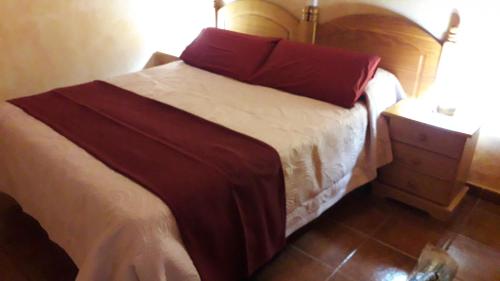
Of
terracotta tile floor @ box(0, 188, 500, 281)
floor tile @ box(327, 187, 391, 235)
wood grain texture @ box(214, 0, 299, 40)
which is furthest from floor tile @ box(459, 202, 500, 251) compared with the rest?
wood grain texture @ box(214, 0, 299, 40)

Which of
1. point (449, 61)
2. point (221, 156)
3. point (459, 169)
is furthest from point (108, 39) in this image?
point (459, 169)

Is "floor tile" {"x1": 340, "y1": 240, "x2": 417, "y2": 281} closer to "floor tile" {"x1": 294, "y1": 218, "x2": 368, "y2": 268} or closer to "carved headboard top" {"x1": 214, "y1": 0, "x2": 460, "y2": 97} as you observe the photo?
"floor tile" {"x1": 294, "y1": 218, "x2": 368, "y2": 268}

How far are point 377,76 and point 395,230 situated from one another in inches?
34.3

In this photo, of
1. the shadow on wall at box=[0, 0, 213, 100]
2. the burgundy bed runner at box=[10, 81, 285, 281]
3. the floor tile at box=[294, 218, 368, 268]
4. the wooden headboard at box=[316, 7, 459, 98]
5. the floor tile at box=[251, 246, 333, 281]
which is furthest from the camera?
the shadow on wall at box=[0, 0, 213, 100]

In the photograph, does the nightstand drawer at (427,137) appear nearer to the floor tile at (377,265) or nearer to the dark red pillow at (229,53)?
the floor tile at (377,265)

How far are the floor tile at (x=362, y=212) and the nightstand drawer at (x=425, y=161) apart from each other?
298 mm

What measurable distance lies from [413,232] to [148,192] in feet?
4.83

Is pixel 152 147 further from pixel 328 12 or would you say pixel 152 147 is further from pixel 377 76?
pixel 328 12

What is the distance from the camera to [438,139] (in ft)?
6.61

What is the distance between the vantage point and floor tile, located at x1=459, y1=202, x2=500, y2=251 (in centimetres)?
204

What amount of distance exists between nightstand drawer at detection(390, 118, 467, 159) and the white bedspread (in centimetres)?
7

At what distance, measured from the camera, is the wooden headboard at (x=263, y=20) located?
2701 mm

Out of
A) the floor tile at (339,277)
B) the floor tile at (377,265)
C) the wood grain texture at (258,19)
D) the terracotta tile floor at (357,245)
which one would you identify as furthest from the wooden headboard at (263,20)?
the floor tile at (339,277)

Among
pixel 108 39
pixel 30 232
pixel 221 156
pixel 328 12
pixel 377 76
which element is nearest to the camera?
pixel 221 156
